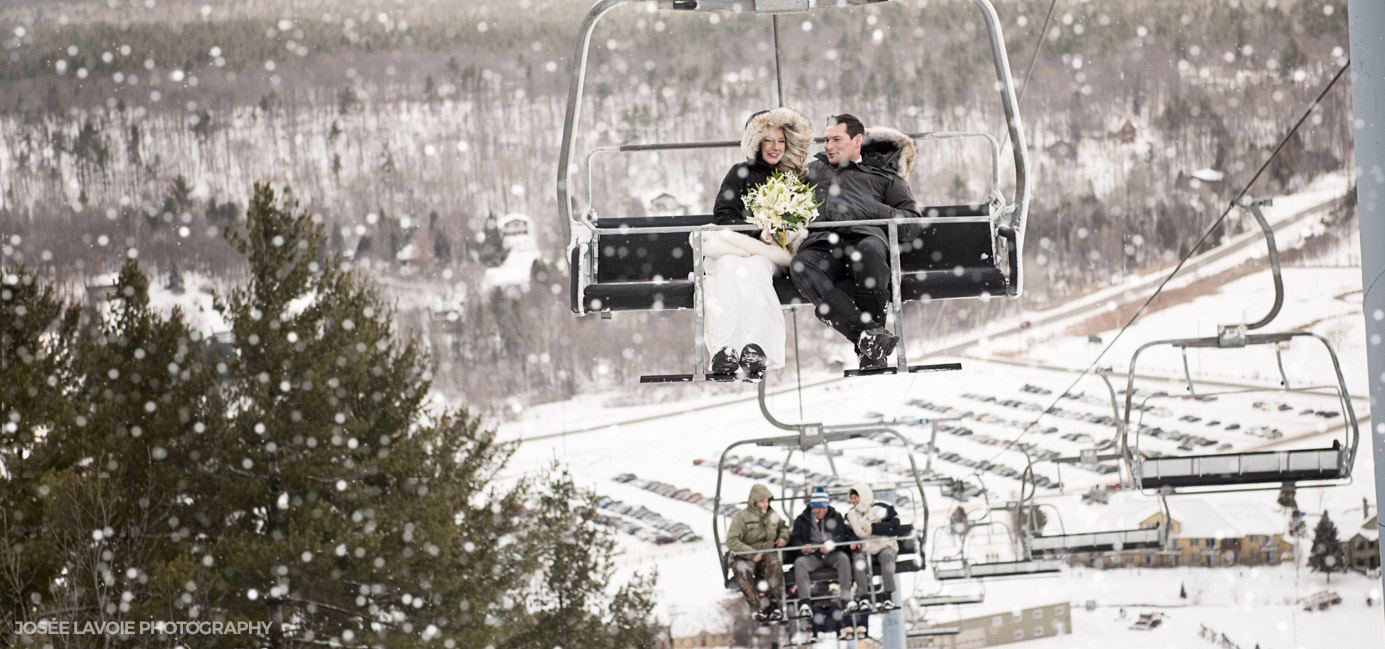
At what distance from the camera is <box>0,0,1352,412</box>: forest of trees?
138 ft

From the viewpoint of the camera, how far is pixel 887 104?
1876 inches

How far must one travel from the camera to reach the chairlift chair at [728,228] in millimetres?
3418

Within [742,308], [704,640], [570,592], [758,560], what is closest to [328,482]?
[570,592]

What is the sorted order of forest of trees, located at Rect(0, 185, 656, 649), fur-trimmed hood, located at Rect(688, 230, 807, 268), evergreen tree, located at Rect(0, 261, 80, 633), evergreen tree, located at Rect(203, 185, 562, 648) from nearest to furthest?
fur-trimmed hood, located at Rect(688, 230, 807, 268) < evergreen tree, located at Rect(0, 261, 80, 633) < forest of trees, located at Rect(0, 185, 656, 649) < evergreen tree, located at Rect(203, 185, 562, 648)

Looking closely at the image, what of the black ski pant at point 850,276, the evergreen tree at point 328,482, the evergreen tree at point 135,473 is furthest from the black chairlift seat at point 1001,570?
the evergreen tree at point 135,473

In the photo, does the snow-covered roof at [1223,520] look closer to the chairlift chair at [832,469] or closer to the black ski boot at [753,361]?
the chairlift chair at [832,469]

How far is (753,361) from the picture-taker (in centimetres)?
360

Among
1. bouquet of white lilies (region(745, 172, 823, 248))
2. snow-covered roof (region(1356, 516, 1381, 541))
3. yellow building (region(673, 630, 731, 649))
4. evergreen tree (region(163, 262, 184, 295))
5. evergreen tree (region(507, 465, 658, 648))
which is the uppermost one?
evergreen tree (region(163, 262, 184, 295))

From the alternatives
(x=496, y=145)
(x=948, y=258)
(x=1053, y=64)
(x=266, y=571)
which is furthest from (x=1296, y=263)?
(x=948, y=258)

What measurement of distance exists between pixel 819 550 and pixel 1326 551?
87.9 feet

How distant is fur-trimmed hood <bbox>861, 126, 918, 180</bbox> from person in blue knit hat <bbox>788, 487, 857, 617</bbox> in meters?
2.12

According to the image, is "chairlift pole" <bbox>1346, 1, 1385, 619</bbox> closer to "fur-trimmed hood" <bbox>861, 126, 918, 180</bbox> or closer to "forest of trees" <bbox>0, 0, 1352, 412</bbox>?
"fur-trimmed hood" <bbox>861, 126, 918, 180</bbox>

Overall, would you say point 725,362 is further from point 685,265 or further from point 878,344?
point 685,265

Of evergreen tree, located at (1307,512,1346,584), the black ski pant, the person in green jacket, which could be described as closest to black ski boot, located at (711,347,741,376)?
the black ski pant
